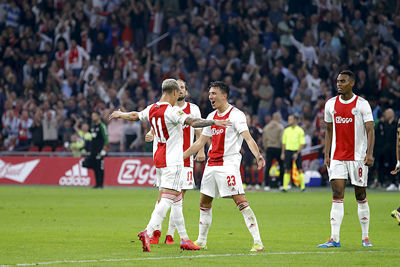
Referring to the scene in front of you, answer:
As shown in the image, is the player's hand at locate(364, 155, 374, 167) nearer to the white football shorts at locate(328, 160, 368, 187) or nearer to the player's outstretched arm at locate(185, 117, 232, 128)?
the white football shorts at locate(328, 160, 368, 187)

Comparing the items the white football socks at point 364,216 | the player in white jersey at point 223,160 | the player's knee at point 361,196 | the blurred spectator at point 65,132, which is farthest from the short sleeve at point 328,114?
the blurred spectator at point 65,132

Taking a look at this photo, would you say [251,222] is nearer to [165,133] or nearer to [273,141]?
[165,133]

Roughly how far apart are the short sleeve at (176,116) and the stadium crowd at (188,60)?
1649 cm

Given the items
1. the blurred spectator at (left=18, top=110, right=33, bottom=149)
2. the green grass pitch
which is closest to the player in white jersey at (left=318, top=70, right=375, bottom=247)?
the green grass pitch

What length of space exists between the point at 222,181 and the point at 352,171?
1.98 metres

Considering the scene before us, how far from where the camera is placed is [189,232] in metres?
14.0

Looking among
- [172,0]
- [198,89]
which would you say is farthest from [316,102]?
[172,0]

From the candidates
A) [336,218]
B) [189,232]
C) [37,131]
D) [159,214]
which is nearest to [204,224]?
[159,214]

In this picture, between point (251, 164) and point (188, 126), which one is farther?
point (251, 164)

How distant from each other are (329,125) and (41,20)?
25.7 metres

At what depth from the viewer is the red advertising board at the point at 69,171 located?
29.7m

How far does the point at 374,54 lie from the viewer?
2894 cm

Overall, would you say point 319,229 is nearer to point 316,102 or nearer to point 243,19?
point 316,102

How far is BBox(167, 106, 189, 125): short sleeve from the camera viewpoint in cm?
1080
